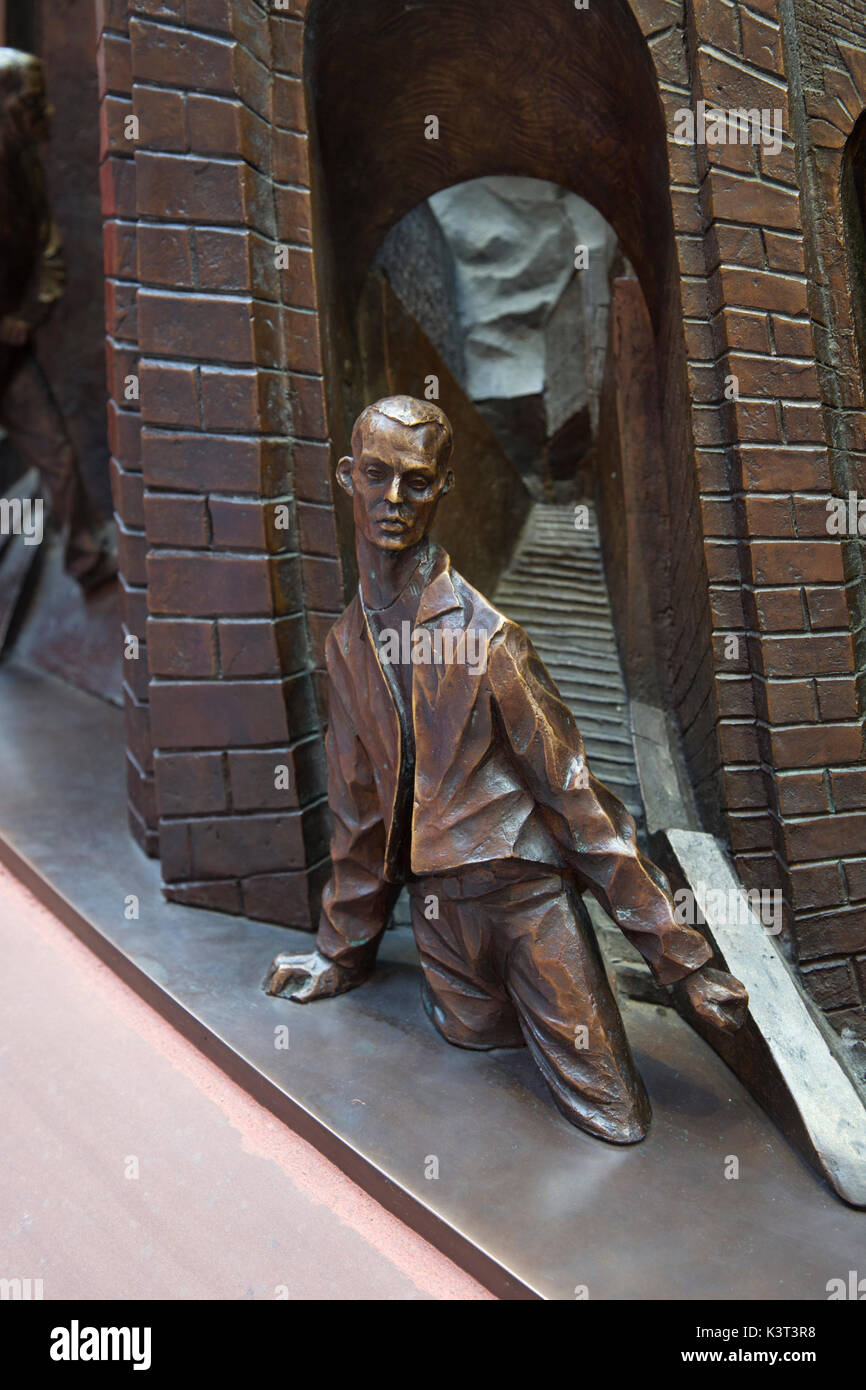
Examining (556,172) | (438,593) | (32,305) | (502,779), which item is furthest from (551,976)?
(32,305)

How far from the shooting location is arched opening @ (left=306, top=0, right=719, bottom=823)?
298cm

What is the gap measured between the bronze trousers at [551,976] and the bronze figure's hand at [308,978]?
0.39 metres

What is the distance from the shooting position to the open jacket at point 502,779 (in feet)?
7.34

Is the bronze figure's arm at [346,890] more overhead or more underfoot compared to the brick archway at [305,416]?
more underfoot

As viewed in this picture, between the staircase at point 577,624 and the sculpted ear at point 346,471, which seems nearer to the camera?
the sculpted ear at point 346,471

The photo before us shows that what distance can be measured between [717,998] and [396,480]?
4.13ft

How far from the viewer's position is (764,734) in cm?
272

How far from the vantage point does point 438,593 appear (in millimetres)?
2328

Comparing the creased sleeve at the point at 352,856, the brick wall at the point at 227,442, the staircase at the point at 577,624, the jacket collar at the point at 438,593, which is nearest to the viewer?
the jacket collar at the point at 438,593

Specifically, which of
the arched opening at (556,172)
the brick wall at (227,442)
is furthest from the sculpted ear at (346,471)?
the arched opening at (556,172)

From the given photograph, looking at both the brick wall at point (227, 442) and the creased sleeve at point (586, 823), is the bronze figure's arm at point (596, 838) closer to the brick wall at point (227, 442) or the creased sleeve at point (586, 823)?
the creased sleeve at point (586, 823)

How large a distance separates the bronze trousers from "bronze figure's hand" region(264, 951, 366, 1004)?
39 centimetres

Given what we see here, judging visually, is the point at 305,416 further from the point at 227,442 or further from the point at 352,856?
the point at 352,856

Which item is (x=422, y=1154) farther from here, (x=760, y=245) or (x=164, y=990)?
(x=760, y=245)
